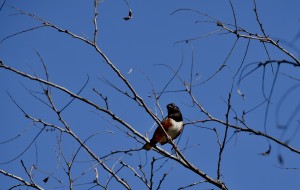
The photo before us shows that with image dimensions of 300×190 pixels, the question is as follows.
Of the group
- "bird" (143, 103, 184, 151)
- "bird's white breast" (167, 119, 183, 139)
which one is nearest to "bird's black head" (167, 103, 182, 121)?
"bird" (143, 103, 184, 151)

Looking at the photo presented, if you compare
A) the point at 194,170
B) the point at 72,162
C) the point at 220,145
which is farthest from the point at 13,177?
the point at 220,145

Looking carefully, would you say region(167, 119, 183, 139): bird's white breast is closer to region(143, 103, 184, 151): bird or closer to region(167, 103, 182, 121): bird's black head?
region(143, 103, 184, 151): bird

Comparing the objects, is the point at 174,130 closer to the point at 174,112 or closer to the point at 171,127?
the point at 171,127

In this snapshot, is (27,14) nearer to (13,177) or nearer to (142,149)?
(13,177)

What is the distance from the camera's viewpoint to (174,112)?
229 inches

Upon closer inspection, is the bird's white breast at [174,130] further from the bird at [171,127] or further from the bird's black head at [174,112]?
the bird's black head at [174,112]

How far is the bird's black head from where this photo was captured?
563 cm

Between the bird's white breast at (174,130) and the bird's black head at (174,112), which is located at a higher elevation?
the bird's black head at (174,112)

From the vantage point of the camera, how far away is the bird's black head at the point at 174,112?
5632 mm

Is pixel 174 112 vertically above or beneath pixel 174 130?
above

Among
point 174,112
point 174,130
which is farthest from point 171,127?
point 174,112

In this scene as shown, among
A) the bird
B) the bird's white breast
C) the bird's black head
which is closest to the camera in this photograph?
the bird

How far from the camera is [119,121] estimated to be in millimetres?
2711

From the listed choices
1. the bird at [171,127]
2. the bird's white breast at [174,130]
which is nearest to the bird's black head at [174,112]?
the bird at [171,127]
